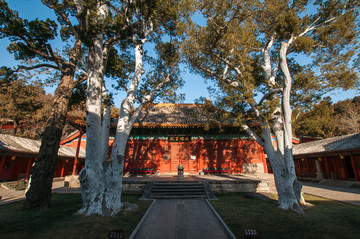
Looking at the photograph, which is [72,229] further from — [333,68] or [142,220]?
[333,68]

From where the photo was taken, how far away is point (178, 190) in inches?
314

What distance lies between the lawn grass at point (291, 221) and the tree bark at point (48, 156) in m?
5.86

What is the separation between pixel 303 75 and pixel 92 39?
8.16 m

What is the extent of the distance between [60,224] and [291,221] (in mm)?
6163

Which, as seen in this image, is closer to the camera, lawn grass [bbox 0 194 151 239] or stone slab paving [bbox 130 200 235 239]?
lawn grass [bbox 0 194 151 239]

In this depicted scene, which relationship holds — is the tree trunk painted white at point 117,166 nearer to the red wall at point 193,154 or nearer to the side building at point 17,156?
the red wall at point 193,154

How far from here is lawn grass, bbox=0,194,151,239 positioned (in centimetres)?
355

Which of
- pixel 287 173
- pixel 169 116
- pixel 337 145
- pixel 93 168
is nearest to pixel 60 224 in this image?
pixel 93 168

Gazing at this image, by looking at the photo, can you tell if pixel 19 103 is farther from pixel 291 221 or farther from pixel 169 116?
pixel 291 221

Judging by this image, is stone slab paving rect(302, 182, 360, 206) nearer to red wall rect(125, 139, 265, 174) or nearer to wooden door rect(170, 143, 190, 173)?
red wall rect(125, 139, 265, 174)

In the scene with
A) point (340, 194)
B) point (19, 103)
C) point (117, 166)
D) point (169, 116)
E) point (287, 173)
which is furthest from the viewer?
point (19, 103)

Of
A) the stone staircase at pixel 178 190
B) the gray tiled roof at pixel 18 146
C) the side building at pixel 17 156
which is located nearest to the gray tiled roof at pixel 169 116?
the stone staircase at pixel 178 190

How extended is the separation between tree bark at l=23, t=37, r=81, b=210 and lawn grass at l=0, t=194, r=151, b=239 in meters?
0.39

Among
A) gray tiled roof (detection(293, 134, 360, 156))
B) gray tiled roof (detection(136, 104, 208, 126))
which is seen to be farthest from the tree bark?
gray tiled roof (detection(293, 134, 360, 156))
